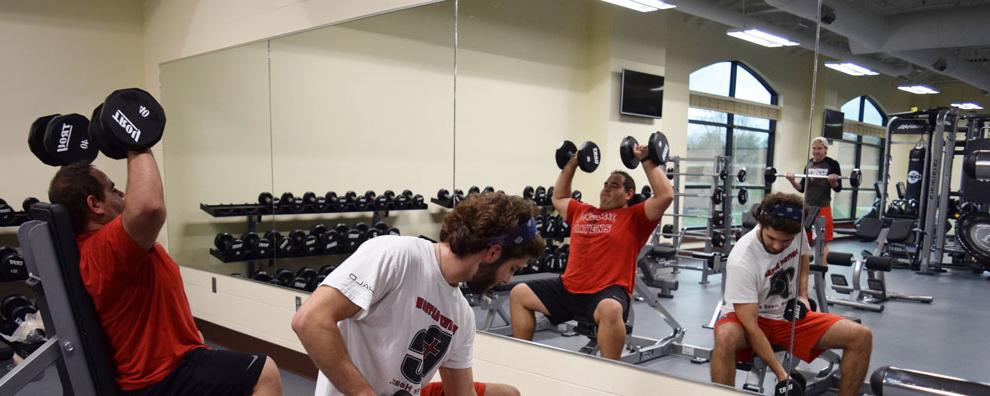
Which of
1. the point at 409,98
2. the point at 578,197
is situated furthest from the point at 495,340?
the point at 409,98

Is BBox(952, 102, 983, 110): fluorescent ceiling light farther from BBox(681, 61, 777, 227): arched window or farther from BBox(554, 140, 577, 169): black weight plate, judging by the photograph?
BBox(554, 140, 577, 169): black weight plate

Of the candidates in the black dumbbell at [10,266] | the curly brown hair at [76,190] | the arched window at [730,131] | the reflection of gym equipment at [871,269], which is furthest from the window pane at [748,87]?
the black dumbbell at [10,266]

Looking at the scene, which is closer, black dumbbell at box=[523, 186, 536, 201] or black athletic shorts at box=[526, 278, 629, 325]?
black athletic shorts at box=[526, 278, 629, 325]

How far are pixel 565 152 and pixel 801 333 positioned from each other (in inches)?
49.8

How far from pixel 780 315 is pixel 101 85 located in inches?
181

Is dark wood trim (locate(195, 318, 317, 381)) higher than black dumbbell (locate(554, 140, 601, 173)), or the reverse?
black dumbbell (locate(554, 140, 601, 173))

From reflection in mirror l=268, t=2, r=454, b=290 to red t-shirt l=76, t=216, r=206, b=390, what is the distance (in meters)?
1.62

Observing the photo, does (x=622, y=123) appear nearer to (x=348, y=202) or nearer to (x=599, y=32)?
(x=599, y=32)

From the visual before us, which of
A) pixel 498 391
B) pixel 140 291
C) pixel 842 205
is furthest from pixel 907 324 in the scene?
pixel 140 291

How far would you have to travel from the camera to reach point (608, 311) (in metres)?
2.48

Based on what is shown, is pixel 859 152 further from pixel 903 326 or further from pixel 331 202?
pixel 331 202

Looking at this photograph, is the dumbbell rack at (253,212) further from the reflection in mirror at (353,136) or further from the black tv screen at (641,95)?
the black tv screen at (641,95)

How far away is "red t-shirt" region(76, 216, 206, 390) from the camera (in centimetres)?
158

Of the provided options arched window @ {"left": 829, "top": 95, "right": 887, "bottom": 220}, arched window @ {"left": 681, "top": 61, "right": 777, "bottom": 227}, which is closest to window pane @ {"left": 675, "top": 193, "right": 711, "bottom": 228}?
arched window @ {"left": 681, "top": 61, "right": 777, "bottom": 227}
